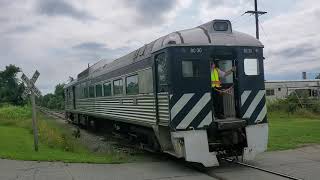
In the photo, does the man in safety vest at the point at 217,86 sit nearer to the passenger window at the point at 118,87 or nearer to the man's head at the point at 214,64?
the man's head at the point at 214,64

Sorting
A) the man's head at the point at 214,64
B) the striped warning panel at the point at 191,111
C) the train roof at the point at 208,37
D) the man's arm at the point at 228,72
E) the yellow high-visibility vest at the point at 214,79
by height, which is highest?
the train roof at the point at 208,37

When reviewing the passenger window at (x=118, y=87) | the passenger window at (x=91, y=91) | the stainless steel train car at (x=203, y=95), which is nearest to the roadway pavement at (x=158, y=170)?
the stainless steel train car at (x=203, y=95)

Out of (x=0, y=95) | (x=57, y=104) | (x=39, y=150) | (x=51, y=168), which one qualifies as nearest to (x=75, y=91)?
(x=39, y=150)

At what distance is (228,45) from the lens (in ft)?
40.9

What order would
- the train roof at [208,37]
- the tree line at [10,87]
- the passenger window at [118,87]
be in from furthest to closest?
the tree line at [10,87] < the passenger window at [118,87] < the train roof at [208,37]

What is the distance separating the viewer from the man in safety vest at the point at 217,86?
12.5 metres

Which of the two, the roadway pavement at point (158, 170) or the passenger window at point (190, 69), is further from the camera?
the passenger window at point (190, 69)

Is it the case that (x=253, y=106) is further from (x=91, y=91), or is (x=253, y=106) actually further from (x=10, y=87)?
(x=10, y=87)

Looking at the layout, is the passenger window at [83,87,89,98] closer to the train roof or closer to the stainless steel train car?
the stainless steel train car

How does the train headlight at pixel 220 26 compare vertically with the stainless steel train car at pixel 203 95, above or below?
above

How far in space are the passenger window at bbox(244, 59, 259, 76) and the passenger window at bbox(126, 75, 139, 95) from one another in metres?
3.47

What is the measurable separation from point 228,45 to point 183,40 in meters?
1.14

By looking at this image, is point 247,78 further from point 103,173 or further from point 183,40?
point 103,173

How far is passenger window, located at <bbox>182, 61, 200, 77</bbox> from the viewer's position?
477 inches
